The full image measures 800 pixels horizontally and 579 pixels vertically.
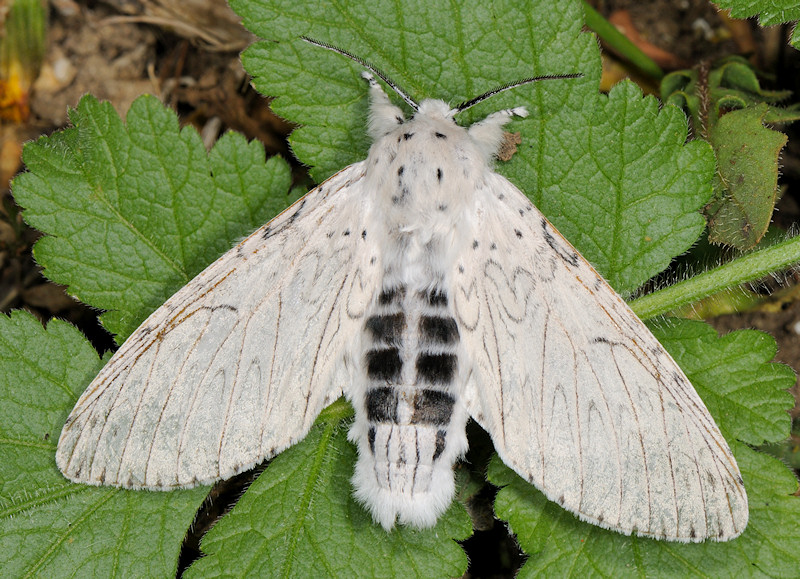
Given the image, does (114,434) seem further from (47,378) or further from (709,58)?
(709,58)

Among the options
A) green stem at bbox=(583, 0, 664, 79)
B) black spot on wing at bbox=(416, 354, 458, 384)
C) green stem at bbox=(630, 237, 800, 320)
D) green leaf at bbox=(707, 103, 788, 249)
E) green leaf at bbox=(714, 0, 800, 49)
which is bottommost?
black spot on wing at bbox=(416, 354, 458, 384)

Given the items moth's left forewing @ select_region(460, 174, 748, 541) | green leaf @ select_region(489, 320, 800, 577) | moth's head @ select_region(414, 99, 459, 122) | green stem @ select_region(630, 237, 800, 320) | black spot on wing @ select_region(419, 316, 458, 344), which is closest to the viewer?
moth's left forewing @ select_region(460, 174, 748, 541)

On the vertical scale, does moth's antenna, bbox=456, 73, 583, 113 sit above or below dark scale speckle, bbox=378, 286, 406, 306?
above

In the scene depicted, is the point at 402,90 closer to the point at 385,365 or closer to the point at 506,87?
the point at 506,87

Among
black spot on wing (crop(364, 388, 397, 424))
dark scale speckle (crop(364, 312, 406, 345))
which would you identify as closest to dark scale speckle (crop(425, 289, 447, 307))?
dark scale speckle (crop(364, 312, 406, 345))

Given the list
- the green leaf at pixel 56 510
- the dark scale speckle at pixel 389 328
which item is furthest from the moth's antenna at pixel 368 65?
the green leaf at pixel 56 510

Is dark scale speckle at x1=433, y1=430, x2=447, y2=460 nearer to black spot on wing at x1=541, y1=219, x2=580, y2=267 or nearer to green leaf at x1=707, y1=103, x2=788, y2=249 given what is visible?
black spot on wing at x1=541, y1=219, x2=580, y2=267

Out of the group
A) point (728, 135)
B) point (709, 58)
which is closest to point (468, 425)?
point (728, 135)

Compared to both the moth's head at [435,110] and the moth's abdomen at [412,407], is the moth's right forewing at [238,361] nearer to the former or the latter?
the moth's abdomen at [412,407]
